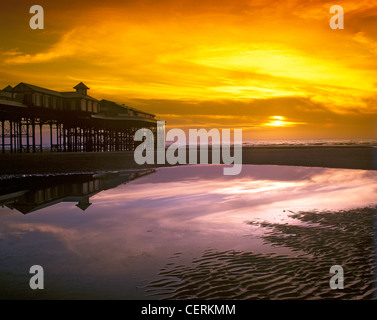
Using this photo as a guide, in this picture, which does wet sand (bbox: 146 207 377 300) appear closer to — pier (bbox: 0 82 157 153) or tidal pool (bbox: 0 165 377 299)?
tidal pool (bbox: 0 165 377 299)

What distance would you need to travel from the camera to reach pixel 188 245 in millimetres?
6730

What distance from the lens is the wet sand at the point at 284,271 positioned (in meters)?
4.55

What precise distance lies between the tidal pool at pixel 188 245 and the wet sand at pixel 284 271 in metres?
0.01

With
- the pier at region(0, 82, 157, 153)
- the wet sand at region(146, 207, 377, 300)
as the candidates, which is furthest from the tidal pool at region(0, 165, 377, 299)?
the pier at region(0, 82, 157, 153)

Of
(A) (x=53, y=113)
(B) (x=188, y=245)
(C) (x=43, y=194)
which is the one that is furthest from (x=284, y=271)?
(A) (x=53, y=113)

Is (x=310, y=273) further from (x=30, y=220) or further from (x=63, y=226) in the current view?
(x=30, y=220)

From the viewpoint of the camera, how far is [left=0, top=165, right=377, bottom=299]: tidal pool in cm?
475

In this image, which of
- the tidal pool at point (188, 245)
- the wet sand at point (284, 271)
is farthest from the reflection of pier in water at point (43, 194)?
the wet sand at point (284, 271)

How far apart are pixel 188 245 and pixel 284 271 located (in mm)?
2035

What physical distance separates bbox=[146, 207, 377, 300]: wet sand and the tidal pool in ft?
0.05

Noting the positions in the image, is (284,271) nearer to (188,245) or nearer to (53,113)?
(188,245)

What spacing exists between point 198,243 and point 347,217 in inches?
168

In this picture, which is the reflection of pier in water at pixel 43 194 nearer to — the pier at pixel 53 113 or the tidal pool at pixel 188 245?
the tidal pool at pixel 188 245

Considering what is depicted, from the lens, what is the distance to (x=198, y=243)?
22.5 ft
